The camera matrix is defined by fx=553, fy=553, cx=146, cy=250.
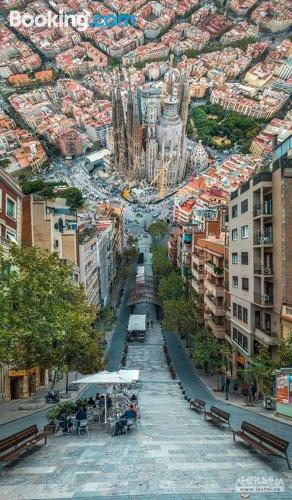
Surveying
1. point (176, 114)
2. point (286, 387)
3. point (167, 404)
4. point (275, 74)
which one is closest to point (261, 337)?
point (167, 404)

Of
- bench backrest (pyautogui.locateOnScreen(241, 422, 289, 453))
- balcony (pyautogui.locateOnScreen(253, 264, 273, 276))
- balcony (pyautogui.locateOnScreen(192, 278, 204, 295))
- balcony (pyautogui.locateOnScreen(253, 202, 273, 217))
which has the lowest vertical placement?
bench backrest (pyautogui.locateOnScreen(241, 422, 289, 453))

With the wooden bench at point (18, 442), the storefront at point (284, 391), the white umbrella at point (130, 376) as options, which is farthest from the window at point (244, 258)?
the wooden bench at point (18, 442)

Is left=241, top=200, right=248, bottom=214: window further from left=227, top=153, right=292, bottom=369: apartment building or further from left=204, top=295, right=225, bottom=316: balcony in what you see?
left=204, top=295, right=225, bottom=316: balcony

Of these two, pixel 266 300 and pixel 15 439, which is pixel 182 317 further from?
pixel 15 439

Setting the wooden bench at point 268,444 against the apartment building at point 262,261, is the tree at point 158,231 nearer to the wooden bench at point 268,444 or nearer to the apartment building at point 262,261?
the apartment building at point 262,261

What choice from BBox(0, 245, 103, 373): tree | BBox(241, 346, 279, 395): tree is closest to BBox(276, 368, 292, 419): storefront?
BBox(241, 346, 279, 395): tree

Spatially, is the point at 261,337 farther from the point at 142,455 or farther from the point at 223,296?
the point at 142,455
